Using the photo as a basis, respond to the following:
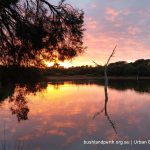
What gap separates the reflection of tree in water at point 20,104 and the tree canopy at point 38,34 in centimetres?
110

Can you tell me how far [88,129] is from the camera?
42.3 ft

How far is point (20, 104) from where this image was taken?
295 inches

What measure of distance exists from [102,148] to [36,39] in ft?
14.6

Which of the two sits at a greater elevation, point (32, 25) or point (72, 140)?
point (32, 25)

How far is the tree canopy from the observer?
20.4 feet

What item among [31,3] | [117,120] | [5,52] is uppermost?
[31,3]

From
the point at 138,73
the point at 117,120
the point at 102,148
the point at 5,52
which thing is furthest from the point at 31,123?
the point at 138,73

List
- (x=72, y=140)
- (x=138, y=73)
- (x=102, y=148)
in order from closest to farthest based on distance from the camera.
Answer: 1. (x=102, y=148)
2. (x=72, y=140)
3. (x=138, y=73)

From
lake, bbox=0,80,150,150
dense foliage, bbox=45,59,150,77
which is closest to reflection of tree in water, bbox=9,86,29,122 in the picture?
lake, bbox=0,80,150,150

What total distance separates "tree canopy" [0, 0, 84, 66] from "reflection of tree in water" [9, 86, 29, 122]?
1.10m

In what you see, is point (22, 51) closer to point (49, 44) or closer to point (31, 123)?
point (49, 44)

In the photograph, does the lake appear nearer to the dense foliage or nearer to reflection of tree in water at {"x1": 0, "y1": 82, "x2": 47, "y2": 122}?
reflection of tree in water at {"x1": 0, "y1": 82, "x2": 47, "y2": 122}

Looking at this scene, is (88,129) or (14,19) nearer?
(14,19)

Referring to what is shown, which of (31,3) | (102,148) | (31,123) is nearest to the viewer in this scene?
(31,3)
